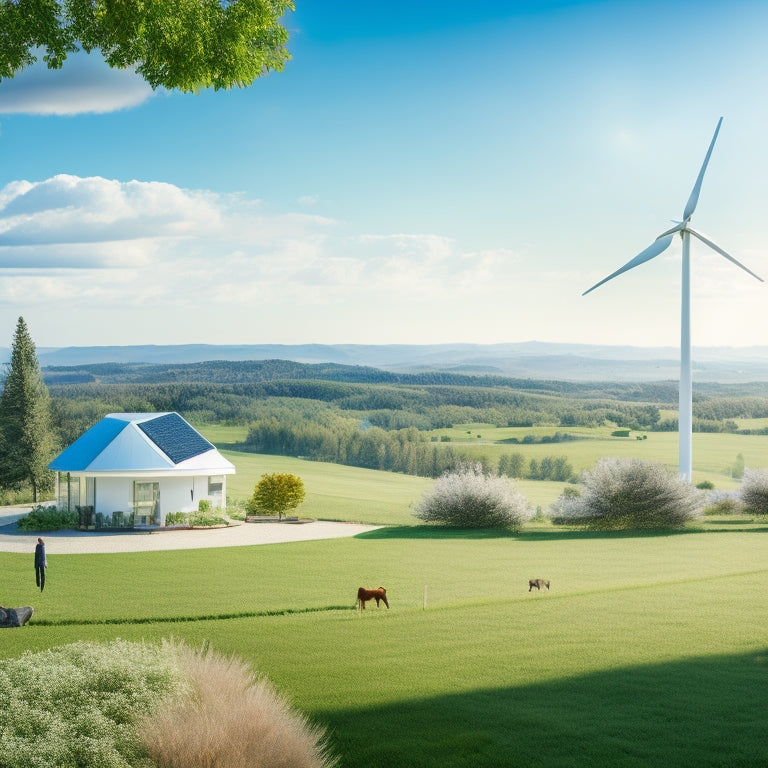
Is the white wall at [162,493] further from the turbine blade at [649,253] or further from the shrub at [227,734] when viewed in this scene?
the shrub at [227,734]

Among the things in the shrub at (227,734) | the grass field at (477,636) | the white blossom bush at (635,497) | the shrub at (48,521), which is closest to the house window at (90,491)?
the shrub at (48,521)

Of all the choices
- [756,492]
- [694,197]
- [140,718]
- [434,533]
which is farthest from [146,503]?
[140,718]

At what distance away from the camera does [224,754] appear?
668cm

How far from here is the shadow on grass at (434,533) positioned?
32.6 metres

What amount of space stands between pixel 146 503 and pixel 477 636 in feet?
77.5

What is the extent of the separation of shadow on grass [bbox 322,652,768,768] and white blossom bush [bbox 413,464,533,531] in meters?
24.2

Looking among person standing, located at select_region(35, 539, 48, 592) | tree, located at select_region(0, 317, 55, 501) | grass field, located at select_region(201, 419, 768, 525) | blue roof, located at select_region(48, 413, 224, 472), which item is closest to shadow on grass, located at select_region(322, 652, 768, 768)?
person standing, located at select_region(35, 539, 48, 592)

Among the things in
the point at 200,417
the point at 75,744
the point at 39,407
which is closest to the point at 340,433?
the point at 200,417

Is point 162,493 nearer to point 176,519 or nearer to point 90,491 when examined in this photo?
point 176,519

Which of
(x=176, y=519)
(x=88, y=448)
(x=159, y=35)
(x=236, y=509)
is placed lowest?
(x=236, y=509)

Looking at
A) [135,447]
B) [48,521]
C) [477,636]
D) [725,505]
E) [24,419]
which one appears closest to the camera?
[477,636]

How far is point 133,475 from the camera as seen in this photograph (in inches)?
1332

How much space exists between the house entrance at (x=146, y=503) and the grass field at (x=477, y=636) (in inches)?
297

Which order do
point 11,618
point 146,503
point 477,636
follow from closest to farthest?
point 477,636 → point 11,618 → point 146,503
